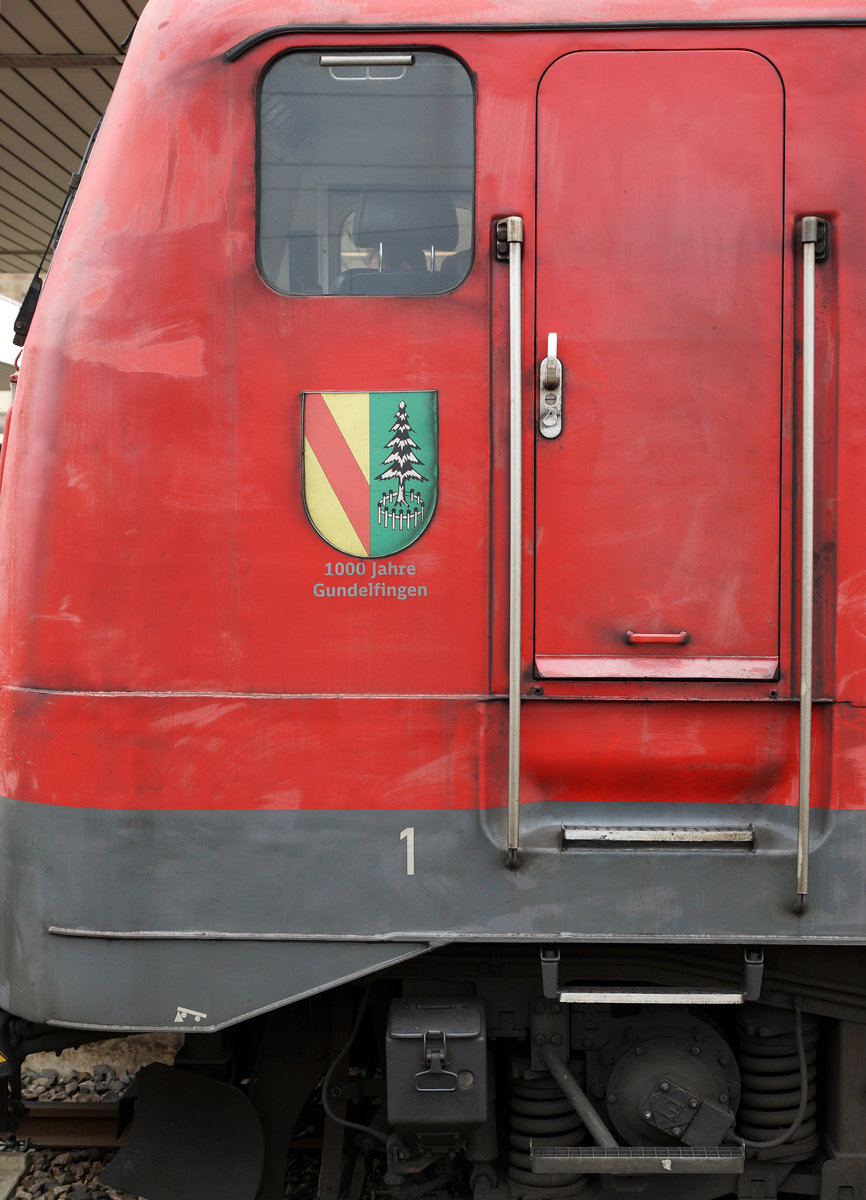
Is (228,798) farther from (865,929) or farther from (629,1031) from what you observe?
(865,929)

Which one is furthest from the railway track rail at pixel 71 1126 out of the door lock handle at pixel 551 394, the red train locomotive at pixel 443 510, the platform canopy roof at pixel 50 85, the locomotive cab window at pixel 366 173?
the platform canopy roof at pixel 50 85

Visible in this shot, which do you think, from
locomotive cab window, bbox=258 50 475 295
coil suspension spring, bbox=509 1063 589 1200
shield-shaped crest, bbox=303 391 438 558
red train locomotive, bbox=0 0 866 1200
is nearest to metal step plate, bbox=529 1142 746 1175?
coil suspension spring, bbox=509 1063 589 1200

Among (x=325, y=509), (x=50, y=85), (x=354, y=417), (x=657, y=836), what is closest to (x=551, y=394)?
(x=354, y=417)

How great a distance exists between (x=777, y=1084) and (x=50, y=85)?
21.2 ft

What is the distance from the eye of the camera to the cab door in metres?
2.29

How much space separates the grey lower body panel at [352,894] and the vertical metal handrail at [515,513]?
0.13m

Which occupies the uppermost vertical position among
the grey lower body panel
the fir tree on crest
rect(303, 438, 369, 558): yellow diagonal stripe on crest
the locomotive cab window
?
the locomotive cab window

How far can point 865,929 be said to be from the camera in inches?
90.3

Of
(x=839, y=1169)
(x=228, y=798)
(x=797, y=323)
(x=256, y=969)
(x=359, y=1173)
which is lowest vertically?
(x=359, y=1173)

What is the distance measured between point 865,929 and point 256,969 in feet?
5.19

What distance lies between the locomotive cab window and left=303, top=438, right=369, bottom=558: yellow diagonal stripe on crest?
1.54 feet

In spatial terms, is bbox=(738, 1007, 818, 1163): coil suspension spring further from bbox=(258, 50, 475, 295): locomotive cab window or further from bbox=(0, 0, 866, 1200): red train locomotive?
bbox=(258, 50, 475, 295): locomotive cab window

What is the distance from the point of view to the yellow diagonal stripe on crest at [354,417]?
231 centimetres

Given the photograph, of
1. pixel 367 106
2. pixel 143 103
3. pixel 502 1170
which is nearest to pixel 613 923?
pixel 502 1170
